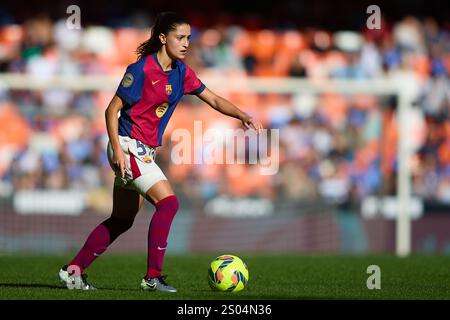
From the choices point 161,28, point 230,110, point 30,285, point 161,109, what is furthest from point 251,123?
point 30,285

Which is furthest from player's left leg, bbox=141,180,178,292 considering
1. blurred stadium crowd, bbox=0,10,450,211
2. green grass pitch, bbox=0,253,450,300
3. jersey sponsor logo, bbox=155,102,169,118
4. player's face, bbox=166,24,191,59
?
blurred stadium crowd, bbox=0,10,450,211

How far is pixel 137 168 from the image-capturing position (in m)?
7.41

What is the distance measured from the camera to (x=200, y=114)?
16281 millimetres

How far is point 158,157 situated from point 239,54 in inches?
171

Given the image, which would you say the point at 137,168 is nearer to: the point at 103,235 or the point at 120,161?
the point at 120,161

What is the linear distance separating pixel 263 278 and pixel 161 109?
2362 mm

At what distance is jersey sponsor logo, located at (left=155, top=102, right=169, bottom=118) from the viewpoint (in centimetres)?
764

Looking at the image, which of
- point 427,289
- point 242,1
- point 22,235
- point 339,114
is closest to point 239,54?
point 242,1

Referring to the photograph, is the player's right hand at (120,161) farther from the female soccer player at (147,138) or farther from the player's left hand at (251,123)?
the player's left hand at (251,123)

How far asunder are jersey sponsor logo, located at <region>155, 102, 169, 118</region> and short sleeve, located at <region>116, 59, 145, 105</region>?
0.72ft

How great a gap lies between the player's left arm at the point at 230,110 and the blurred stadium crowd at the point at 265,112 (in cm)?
740

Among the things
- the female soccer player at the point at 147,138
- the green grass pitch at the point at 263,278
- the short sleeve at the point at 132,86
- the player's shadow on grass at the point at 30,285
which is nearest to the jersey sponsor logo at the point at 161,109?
the female soccer player at the point at 147,138

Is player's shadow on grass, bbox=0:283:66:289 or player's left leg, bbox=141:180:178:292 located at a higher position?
player's left leg, bbox=141:180:178:292

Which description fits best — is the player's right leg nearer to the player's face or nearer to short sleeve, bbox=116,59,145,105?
short sleeve, bbox=116,59,145,105
